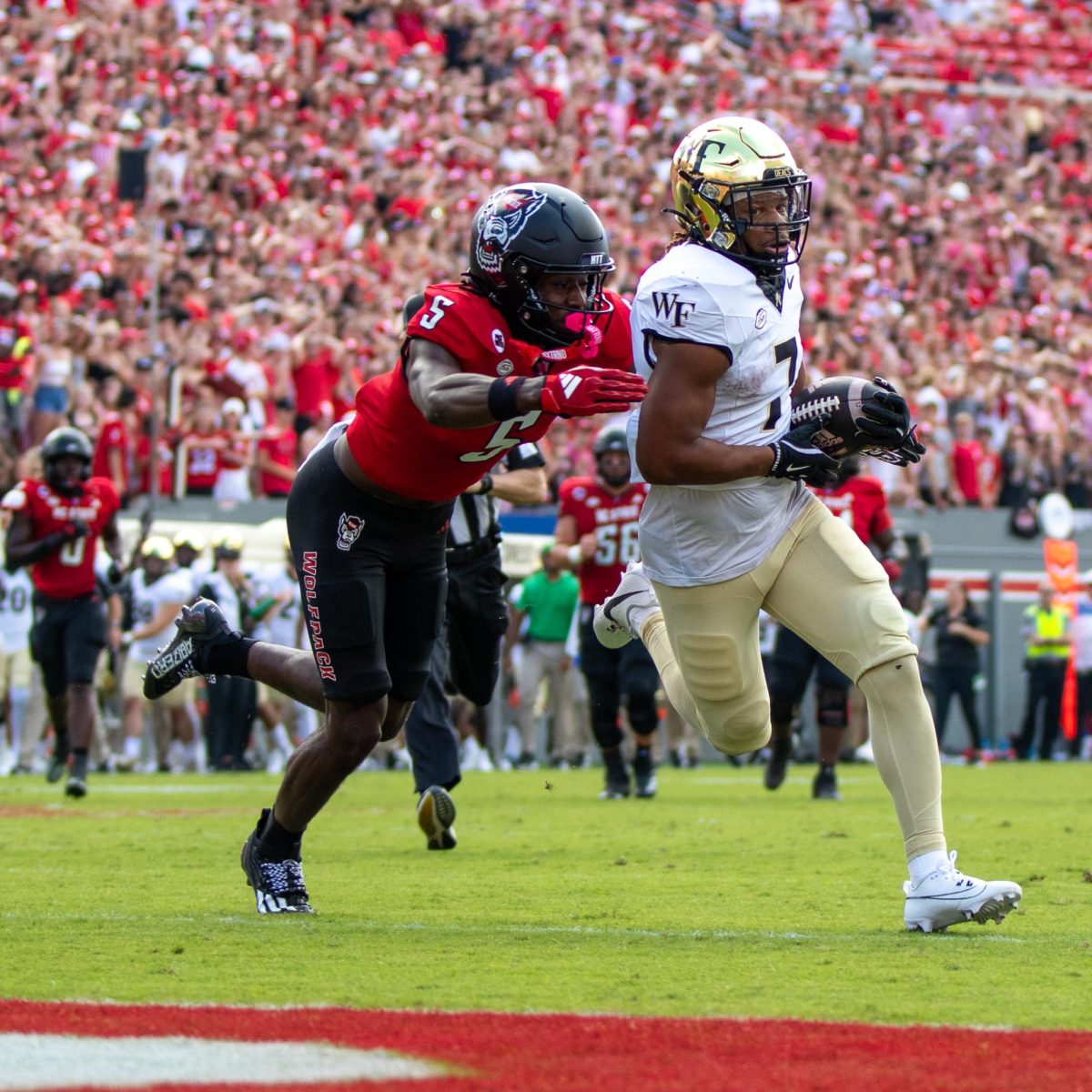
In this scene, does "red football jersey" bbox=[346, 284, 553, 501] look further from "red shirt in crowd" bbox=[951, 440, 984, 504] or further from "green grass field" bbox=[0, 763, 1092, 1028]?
"red shirt in crowd" bbox=[951, 440, 984, 504]

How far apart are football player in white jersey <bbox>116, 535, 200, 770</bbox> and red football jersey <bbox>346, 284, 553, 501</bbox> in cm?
975

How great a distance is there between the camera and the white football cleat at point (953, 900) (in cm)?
521

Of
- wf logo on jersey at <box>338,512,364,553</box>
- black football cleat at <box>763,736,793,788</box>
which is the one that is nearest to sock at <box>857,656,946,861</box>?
wf logo on jersey at <box>338,512,364,553</box>

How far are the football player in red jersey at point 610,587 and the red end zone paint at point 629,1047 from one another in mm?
7597

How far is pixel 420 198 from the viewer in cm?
1944

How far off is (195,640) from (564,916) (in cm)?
149

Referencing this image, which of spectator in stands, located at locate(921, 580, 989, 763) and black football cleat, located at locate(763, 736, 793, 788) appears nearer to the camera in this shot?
black football cleat, located at locate(763, 736, 793, 788)

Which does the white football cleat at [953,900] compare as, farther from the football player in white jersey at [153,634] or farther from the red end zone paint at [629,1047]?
the football player in white jersey at [153,634]

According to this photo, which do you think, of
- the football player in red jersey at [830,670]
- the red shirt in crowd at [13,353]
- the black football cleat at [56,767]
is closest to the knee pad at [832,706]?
the football player in red jersey at [830,670]

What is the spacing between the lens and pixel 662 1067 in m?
3.50

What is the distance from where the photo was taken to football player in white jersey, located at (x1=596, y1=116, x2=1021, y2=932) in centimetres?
535

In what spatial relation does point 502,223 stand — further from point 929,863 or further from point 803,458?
point 929,863

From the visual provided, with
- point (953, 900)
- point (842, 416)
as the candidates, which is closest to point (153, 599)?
point (842, 416)

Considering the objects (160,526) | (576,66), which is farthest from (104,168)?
(576,66)
